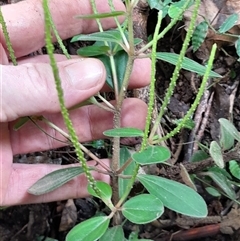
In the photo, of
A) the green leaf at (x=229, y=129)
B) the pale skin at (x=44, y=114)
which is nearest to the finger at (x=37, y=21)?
the pale skin at (x=44, y=114)

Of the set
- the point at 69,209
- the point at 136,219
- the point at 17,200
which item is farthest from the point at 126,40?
the point at 69,209

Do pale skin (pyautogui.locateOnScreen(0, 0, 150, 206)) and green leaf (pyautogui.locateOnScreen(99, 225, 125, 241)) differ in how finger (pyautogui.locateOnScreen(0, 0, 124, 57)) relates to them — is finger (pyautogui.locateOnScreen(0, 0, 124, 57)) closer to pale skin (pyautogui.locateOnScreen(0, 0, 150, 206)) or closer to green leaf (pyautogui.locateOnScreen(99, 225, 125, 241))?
pale skin (pyautogui.locateOnScreen(0, 0, 150, 206))

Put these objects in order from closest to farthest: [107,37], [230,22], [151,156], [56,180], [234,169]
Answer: [151,156] < [107,37] < [56,180] < [234,169] < [230,22]

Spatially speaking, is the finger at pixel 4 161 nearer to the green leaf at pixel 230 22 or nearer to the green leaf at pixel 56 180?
the green leaf at pixel 56 180

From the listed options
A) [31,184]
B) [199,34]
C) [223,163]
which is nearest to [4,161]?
[31,184]

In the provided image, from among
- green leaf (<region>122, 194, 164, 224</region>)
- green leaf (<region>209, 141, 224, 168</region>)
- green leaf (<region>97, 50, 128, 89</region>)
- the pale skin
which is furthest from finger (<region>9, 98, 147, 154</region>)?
green leaf (<region>122, 194, 164, 224</region>)

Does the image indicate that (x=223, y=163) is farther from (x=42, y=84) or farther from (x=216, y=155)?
(x=42, y=84)

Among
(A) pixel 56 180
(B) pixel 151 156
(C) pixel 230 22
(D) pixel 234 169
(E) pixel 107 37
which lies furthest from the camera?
(C) pixel 230 22

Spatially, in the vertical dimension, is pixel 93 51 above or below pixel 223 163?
above
